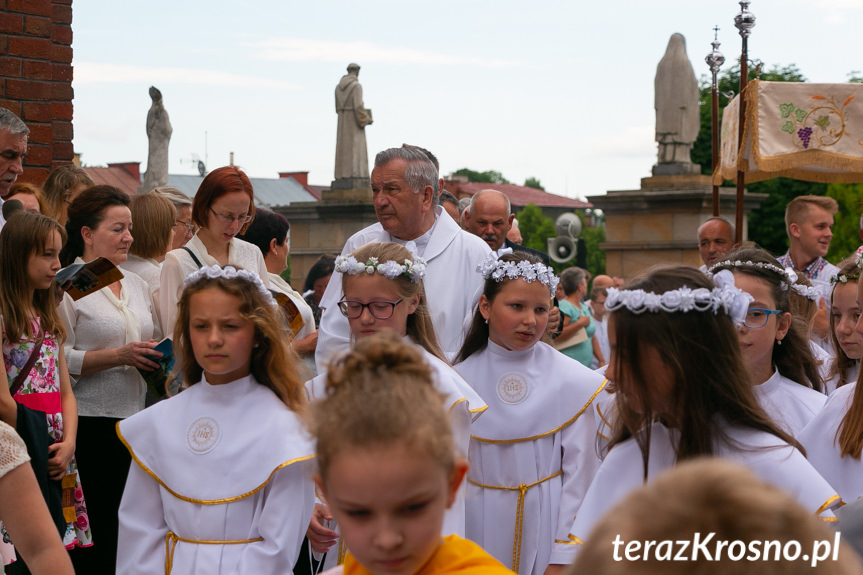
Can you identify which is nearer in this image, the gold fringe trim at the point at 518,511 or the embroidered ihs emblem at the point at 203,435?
the embroidered ihs emblem at the point at 203,435

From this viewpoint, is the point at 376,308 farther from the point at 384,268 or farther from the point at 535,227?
the point at 535,227

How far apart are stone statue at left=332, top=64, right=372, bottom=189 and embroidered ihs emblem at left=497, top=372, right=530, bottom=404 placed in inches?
544

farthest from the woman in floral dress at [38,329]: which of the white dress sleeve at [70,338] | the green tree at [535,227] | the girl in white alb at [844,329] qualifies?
the green tree at [535,227]

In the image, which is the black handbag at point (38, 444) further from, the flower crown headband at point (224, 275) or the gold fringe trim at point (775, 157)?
the gold fringe trim at point (775, 157)

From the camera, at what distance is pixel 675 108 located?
1523cm

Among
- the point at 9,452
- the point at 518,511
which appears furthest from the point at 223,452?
the point at 518,511

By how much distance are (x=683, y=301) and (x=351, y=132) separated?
15960 mm

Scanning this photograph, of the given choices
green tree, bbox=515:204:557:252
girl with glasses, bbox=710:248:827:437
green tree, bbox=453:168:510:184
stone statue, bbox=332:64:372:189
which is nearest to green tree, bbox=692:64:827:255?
stone statue, bbox=332:64:372:189

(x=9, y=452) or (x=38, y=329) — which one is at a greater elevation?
(x=38, y=329)

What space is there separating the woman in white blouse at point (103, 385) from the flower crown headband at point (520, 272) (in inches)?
70.3

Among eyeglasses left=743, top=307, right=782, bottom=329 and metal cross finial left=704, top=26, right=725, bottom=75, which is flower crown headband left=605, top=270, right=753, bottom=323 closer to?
eyeglasses left=743, top=307, right=782, bottom=329

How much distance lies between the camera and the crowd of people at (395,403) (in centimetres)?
196

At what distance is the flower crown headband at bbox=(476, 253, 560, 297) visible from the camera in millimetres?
4695

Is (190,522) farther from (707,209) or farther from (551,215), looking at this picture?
(551,215)
